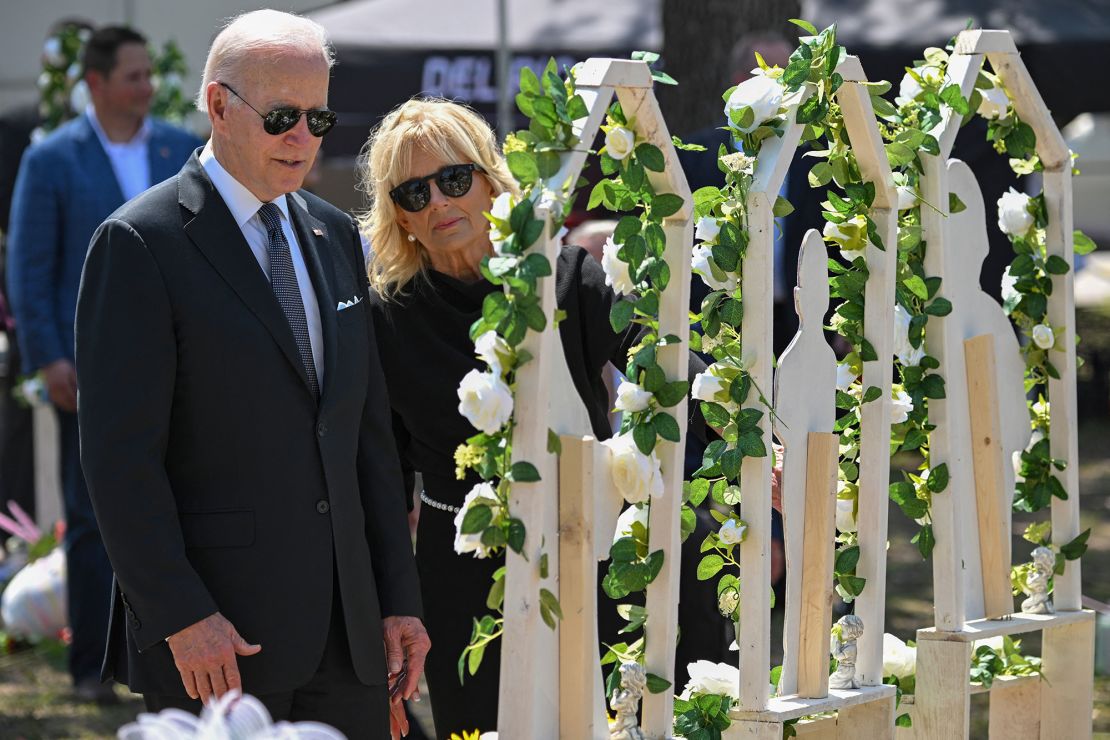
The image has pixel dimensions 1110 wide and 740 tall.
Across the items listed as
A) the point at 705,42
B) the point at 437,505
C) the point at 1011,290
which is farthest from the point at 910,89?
the point at 705,42

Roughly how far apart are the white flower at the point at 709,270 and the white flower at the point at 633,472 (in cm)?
31

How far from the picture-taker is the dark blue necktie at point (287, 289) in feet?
7.97

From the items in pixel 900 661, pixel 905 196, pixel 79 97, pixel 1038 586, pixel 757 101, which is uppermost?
pixel 79 97

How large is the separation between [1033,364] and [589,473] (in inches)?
Result: 53.5

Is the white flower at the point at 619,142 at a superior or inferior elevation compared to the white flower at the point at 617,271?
superior

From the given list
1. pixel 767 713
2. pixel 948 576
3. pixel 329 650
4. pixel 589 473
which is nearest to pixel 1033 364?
pixel 948 576

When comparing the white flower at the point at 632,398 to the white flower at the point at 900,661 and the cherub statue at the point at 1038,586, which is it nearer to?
the white flower at the point at 900,661

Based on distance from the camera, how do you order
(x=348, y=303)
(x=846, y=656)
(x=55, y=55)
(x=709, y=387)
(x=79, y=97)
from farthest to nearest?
(x=55, y=55), (x=79, y=97), (x=846, y=656), (x=348, y=303), (x=709, y=387)

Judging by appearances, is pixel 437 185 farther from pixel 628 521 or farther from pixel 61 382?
pixel 61 382

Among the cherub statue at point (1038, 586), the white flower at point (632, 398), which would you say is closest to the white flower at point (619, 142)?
the white flower at point (632, 398)

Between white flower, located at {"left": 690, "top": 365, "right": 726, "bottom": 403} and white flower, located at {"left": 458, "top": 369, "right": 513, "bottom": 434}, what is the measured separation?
17.4 inches

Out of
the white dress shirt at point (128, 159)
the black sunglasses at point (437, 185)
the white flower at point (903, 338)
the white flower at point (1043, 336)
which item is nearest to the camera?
the white flower at point (903, 338)

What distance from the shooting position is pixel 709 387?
244cm

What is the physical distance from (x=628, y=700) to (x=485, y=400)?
1.76 ft
